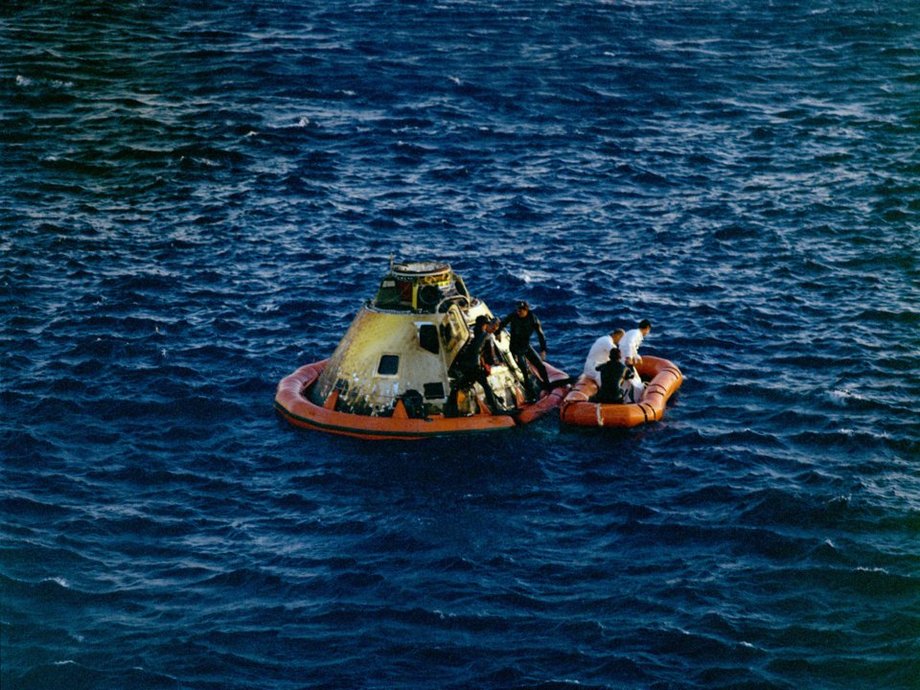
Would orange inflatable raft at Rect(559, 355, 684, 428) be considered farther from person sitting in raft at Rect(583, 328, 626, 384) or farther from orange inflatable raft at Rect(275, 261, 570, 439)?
orange inflatable raft at Rect(275, 261, 570, 439)

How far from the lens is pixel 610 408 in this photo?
3181 centimetres

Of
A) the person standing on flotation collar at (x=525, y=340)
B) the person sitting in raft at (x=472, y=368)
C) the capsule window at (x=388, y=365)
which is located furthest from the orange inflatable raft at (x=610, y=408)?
the capsule window at (x=388, y=365)

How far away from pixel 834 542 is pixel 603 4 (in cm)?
5378

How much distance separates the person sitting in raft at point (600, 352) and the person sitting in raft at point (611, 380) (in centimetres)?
22

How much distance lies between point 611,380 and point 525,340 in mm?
2420

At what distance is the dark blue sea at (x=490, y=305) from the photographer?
24.4 m

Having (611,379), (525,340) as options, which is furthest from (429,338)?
(611,379)

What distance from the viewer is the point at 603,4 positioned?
75000 millimetres

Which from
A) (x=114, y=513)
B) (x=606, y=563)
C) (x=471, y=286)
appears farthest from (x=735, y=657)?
(x=471, y=286)

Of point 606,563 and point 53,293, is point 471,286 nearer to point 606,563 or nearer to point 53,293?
point 53,293

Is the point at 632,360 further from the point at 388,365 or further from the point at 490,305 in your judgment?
the point at 490,305

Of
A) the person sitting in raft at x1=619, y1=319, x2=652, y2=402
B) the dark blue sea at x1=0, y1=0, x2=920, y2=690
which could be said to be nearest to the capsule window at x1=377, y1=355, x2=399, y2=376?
the dark blue sea at x1=0, y1=0, x2=920, y2=690

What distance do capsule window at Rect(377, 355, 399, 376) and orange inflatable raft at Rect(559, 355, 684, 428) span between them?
425 cm

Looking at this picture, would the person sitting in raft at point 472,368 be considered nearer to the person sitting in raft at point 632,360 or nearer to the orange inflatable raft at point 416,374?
the orange inflatable raft at point 416,374
